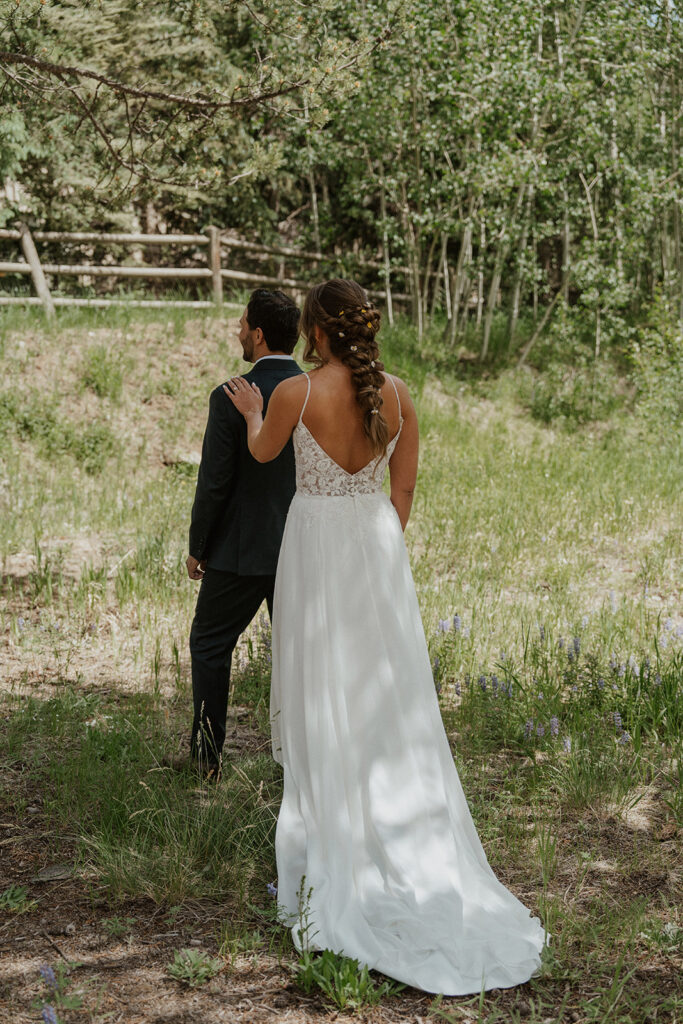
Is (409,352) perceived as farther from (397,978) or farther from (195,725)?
(397,978)

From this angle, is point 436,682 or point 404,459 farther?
point 436,682

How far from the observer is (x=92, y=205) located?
45.6ft

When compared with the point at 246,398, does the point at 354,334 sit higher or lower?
higher

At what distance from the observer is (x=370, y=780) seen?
126 inches

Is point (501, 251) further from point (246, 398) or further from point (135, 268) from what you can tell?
point (246, 398)

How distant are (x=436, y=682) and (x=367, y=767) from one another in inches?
78.4

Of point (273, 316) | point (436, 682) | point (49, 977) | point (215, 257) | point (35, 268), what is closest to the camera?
point (49, 977)

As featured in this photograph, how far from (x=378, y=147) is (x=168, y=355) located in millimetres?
5188

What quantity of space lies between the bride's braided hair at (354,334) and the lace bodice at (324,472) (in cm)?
Answer: 14

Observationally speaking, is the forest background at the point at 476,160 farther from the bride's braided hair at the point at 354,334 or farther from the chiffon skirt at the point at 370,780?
the chiffon skirt at the point at 370,780

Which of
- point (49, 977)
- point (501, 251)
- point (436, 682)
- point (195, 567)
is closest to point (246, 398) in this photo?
point (195, 567)

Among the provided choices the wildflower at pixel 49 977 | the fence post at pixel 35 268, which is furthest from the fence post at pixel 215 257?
the wildflower at pixel 49 977

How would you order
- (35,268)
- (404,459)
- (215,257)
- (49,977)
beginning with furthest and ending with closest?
1. (215,257)
2. (35,268)
3. (404,459)
4. (49,977)

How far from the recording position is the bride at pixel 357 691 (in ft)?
9.93
